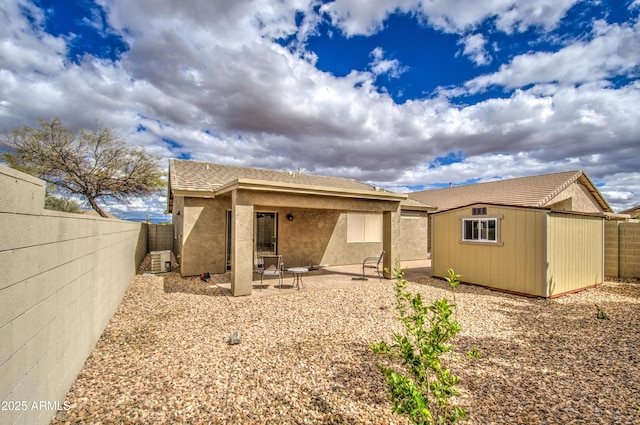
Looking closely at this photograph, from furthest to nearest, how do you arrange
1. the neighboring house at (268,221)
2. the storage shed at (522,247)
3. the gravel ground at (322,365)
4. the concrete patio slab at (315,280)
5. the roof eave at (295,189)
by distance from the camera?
the concrete patio slab at (315,280)
the storage shed at (522,247)
the neighboring house at (268,221)
the roof eave at (295,189)
the gravel ground at (322,365)

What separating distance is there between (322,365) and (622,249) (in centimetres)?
1285

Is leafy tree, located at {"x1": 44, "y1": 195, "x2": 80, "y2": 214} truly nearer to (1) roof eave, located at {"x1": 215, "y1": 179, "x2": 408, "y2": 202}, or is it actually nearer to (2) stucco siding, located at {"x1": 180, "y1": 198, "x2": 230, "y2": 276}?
(2) stucco siding, located at {"x1": 180, "y1": 198, "x2": 230, "y2": 276}

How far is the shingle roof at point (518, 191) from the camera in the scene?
1505 centimetres

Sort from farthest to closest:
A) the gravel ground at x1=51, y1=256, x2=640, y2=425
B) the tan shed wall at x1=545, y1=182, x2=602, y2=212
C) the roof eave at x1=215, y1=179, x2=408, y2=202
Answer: the tan shed wall at x1=545, y1=182, x2=602, y2=212
the roof eave at x1=215, y1=179, x2=408, y2=202
the gravel ground at x1=51, y1=256, x2=640, y2=425

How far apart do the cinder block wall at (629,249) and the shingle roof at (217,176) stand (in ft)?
34.0

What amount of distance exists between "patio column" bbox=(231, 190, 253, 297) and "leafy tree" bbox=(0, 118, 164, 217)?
16558 millimetres

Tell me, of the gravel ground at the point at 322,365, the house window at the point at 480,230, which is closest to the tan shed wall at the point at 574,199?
the house window at the point at 480,230

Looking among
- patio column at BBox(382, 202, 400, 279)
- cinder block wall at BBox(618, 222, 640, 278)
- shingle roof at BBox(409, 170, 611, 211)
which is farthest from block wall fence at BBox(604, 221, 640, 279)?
patio column at BBox(382, 202, 400, 279)

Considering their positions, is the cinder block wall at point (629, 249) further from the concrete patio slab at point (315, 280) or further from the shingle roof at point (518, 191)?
the concrete patio slab at point (315, 280)

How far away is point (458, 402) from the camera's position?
2.88m

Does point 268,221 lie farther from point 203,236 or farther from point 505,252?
point 505,252

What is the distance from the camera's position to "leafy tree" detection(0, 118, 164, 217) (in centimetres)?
1588

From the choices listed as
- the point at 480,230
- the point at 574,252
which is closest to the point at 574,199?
the point at 574,252

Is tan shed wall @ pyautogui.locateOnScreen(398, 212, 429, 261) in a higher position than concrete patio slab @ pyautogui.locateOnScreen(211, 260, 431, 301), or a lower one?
higher
